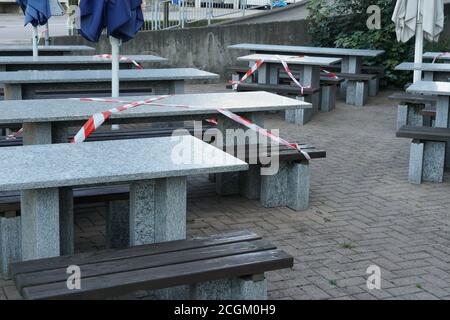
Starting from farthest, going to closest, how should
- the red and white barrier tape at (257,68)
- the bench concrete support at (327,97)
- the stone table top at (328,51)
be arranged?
the stone table top at (328,51) < the bench concrete support at (327,97) < the red and white barrier tape at (257,68)

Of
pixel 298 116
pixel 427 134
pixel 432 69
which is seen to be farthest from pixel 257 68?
pixel 427 134

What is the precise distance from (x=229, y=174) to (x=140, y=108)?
3.87 ft

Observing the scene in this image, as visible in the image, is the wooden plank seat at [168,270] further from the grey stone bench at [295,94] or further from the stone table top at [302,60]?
the stone table top at [302,60]

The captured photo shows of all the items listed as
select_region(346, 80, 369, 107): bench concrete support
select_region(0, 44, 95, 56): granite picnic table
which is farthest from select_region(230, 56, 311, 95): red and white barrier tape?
select_region(0, 44, 95, 56): granite picnic table

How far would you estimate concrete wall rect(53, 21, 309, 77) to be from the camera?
15547mm

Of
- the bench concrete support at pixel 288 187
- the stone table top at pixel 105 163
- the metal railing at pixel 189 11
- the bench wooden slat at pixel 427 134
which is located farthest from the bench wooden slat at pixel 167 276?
the metal railing at pixel 189 11

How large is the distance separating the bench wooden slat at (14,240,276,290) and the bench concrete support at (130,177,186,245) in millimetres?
367

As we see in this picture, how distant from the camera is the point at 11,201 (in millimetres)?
4891

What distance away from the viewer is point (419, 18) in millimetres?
11094

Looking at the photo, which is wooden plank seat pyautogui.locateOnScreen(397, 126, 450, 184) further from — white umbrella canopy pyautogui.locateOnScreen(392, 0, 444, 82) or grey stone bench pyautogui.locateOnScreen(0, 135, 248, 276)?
Result: white umbrella canopy pyautogui.locateOnScreen(392, 0, 444, 82)

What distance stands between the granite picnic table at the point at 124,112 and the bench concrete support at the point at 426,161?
4.89 feet

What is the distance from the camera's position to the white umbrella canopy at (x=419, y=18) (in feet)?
36.1

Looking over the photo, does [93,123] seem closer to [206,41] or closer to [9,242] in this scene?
[9,242]

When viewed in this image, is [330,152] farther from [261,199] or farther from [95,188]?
[95,188]
